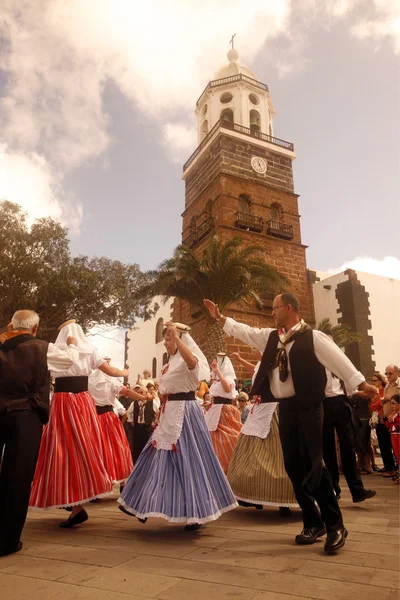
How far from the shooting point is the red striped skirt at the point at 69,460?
4078 mm

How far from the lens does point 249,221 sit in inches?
881

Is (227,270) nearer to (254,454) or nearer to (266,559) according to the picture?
(254,454)

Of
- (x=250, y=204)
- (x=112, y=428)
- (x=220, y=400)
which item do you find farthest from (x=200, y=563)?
(x=250, y=204)

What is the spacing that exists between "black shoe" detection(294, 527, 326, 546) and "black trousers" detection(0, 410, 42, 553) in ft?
6.86

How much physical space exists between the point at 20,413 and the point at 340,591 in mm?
2485

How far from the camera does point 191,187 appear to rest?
25734 millimetres

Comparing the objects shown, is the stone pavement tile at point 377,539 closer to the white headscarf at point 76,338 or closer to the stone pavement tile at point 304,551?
the stone pavement tile at point 304,551

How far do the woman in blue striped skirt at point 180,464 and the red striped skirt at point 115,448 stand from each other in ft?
4.80

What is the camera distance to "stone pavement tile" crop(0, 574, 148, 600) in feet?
7.62

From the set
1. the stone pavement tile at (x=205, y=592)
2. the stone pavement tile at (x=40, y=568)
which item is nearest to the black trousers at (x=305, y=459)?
the stone pavement tile at (x=205, y=592)

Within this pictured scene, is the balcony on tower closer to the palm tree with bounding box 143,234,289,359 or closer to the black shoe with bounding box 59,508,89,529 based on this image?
the palm tree with bounding box 143,234,289,359

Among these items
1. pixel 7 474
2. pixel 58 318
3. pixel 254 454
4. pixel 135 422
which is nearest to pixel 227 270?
pixel 58 318

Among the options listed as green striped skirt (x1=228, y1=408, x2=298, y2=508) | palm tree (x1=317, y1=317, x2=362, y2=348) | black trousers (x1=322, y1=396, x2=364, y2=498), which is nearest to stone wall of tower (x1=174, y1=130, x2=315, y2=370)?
palm tree (x1=317, y1=317, x2=362, y2=348)

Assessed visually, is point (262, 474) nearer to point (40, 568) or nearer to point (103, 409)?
point (40, 568)
